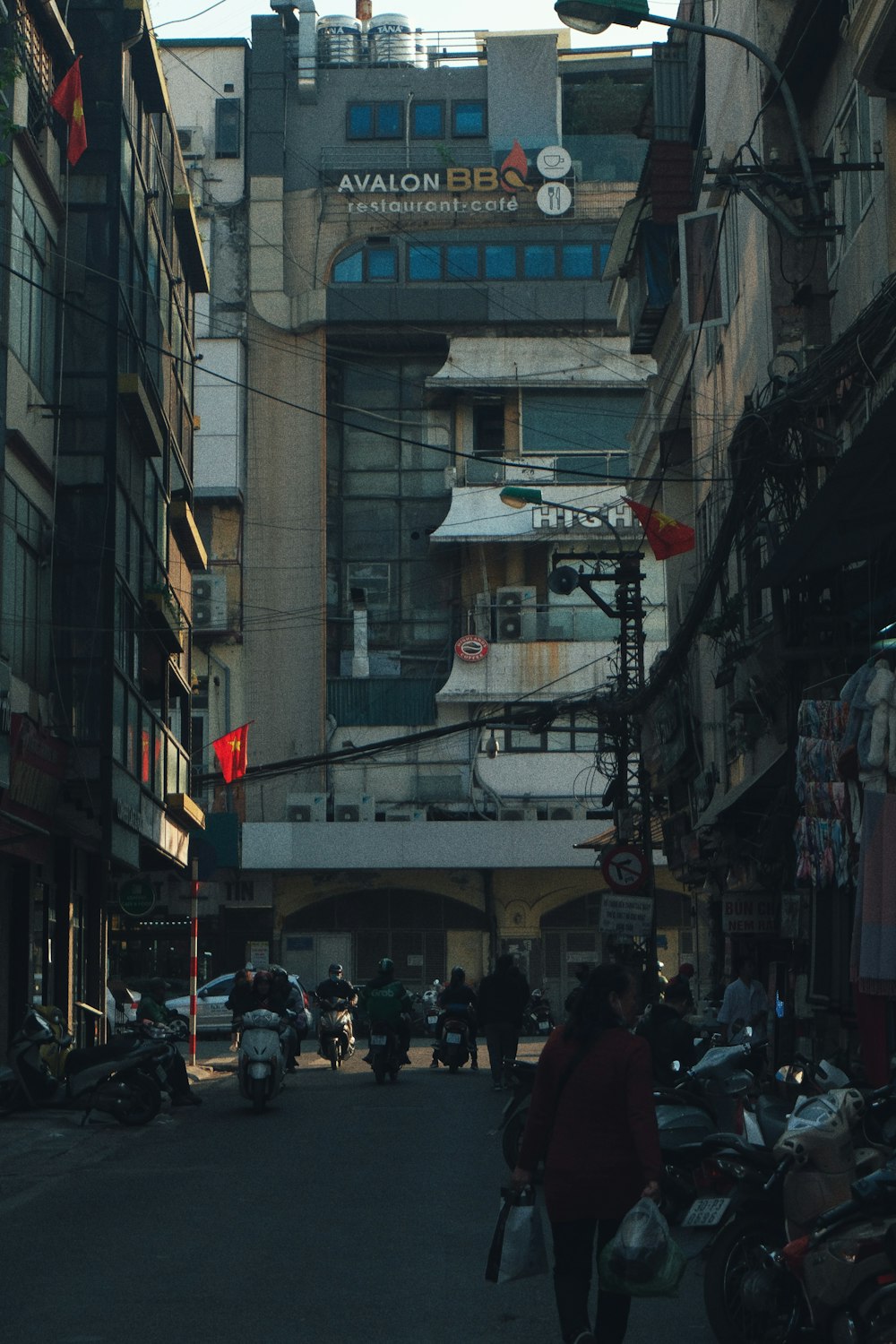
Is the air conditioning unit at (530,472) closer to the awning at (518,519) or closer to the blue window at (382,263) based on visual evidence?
the awning at (518,519)

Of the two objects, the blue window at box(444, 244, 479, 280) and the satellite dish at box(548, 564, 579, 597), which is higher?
the blue window at box(444, 244, 479, 280)

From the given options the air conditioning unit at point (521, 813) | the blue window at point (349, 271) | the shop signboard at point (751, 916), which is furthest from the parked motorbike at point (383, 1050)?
the blue window at point (349, 271)

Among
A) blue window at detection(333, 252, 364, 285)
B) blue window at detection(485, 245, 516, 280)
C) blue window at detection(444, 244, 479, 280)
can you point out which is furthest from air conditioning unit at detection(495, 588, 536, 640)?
blue window at detection(333, 252, 364, 285)

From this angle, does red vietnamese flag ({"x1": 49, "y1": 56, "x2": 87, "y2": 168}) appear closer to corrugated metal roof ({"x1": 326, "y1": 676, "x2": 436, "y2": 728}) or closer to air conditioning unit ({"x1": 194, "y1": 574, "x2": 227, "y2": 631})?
air conditioning unit ({"x1": 194, "y1": 574, "x2": 227, "y2": 631})

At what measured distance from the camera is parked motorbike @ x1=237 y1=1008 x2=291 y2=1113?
63.2 feet

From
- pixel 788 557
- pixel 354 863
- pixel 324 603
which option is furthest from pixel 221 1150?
pixel 324 603

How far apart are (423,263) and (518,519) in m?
8.92

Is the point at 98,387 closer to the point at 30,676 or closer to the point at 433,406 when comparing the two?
the point at 30,676

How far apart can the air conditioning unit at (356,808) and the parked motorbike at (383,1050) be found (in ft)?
91.6

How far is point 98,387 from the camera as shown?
24.5 meters

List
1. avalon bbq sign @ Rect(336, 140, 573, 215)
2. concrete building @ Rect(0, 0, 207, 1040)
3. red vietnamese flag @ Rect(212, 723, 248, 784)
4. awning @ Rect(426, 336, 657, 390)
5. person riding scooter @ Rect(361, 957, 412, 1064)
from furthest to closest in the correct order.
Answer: avalon bbq sign @ Rect(336, 140, 573, 215) < awning @ Rect(426, 336, 657, 390) < red vietnamese flag @ Rect(212, 723, 248, 784) < person riding scooter @ Rect(361, 957, 412, 1064) < concrete building @ Rect(0, 0, 207, 1040)

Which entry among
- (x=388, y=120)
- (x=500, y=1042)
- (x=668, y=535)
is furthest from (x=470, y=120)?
(x=500, y=1042)

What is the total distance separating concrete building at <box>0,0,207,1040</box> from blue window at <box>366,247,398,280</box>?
25965mm

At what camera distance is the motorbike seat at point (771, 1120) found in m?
8.23
